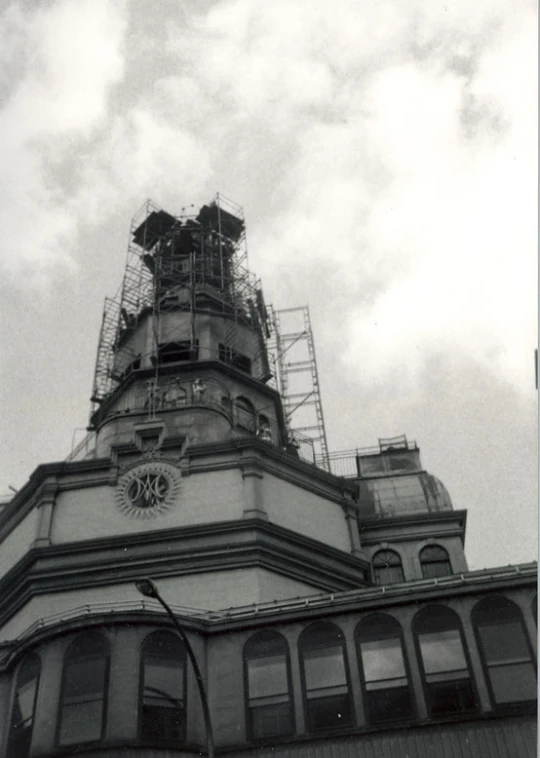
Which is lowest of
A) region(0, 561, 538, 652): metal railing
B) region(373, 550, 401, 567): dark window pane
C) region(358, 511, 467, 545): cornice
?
region(0, 561, 538, 652): metal railing

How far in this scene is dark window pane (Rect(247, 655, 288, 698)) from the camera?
29984 mm

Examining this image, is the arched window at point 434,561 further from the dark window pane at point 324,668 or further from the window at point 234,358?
the dark window pane at point 324,668

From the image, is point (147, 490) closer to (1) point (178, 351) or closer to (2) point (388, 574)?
(1) point (178, 351)

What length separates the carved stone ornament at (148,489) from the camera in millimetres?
41062

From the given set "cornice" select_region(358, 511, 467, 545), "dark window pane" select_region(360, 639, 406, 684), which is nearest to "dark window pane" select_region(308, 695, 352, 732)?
"dark window pane" select_region(360, 639, 406, 684)

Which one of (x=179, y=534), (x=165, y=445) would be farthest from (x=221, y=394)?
(x=179, y=534)

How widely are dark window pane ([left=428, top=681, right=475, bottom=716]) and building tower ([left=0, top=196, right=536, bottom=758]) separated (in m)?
0.07

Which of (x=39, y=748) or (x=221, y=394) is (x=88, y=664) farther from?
(x=221, y=394)

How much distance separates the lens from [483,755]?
27.2 m

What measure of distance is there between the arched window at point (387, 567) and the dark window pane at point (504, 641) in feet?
54.6

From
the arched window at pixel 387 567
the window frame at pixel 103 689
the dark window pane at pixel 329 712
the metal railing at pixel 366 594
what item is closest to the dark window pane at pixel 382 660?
the dark window pane at pixel 329 712

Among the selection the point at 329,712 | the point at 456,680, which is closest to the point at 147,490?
the point at 329,712

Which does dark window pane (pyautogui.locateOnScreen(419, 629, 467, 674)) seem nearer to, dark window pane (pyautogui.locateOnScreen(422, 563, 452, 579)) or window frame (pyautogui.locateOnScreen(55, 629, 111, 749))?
window frame (pyautogui.locateOnScreen(55, 629, 111, 749))

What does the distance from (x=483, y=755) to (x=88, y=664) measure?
1321 centimetres
